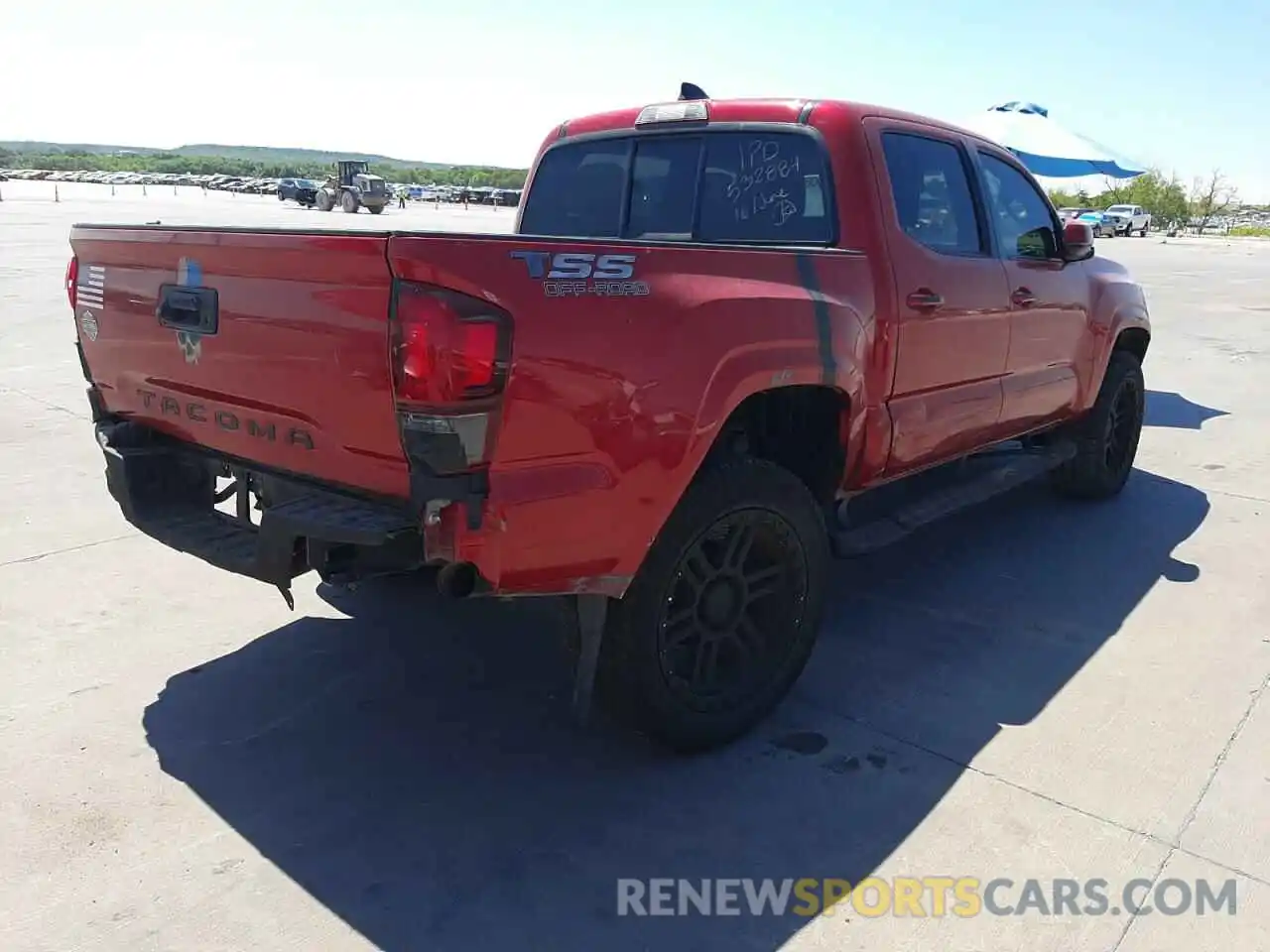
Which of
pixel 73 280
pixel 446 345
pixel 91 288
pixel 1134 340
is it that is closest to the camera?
pixel 446 345

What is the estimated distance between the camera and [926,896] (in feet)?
8.54

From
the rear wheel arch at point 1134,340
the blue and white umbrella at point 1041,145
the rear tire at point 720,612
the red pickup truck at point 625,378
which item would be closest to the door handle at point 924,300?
the red pickup truck at point 625,378

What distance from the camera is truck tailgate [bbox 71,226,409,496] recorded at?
97.7 inches

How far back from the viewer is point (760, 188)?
3830 mm

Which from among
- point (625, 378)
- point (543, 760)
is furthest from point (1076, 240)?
point (543, 760)

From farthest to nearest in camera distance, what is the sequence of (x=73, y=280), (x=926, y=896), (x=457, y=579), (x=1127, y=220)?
(x=1127, y=220) → (x=73, y=280) → (x=926, y=896) → (x=457, y=579)

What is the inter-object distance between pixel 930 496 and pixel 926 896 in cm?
214

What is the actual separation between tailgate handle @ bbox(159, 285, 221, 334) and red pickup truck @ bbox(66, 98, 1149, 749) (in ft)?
0.04

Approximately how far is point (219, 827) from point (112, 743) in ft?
2.11

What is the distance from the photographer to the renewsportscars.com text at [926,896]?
2.55 meters

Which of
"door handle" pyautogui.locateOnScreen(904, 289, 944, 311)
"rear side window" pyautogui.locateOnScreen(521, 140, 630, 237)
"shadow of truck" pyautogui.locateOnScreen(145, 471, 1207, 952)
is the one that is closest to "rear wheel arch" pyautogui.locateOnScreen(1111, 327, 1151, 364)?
"shadow of truck" pyautogui.locateOnScreen(145, 471, 1207, 952)

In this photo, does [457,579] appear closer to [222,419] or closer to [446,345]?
[446,345]

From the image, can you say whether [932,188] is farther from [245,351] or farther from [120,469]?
[120,469]

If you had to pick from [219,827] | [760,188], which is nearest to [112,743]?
[219,827]
